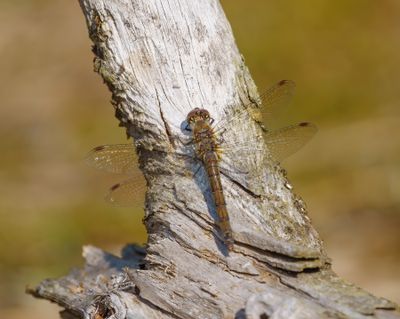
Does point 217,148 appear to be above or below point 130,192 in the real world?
above

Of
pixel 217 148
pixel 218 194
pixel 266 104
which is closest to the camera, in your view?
pixel 218 194

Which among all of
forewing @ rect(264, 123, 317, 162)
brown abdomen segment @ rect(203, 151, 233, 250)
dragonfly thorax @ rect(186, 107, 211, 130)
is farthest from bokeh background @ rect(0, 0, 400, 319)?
dragonfly thorax @ rect(186, 107, 211, 130)

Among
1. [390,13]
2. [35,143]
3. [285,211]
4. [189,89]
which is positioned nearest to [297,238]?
[285,211]

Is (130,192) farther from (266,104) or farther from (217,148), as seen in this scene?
(266,104)

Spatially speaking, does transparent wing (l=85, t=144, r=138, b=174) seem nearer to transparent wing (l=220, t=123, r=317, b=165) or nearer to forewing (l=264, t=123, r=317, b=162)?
transparent wing (l=220, t=123, r=317, b=165)

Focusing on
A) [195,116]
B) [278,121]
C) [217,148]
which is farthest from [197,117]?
[278,121]

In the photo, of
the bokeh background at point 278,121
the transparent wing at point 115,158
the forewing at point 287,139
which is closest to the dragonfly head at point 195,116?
the forewing at point 287,139
